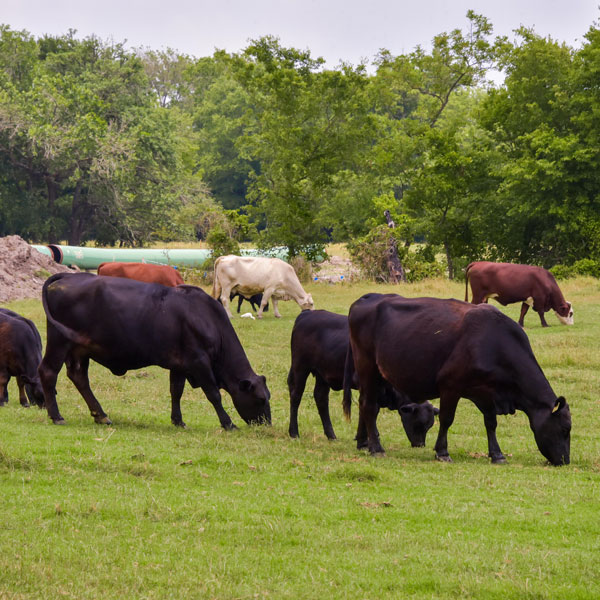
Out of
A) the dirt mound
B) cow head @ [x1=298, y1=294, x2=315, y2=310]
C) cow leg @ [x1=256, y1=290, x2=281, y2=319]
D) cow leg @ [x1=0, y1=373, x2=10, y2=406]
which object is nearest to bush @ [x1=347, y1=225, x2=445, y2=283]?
cow head @ [x1=298, y1=294, x2=315, y2=310]

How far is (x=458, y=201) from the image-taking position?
131 feet

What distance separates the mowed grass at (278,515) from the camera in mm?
5375

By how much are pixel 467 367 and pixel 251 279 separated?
1702 cm

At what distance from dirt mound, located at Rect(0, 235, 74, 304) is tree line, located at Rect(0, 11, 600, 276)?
6.66m

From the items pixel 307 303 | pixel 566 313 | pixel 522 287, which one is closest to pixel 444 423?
pixel 566 313

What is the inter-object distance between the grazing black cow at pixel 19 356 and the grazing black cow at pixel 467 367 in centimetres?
483

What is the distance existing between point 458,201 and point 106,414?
30.7 m

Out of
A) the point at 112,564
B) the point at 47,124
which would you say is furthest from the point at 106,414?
the point at 47,124

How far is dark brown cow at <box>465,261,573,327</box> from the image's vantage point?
23.4 m

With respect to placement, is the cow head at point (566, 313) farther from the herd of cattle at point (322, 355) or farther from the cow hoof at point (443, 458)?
the cow hoof at point (443, 458)

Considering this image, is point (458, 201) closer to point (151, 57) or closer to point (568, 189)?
point (568, 189)

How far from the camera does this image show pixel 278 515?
6.78 metres

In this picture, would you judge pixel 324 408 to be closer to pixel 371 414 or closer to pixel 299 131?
pixel 371 414

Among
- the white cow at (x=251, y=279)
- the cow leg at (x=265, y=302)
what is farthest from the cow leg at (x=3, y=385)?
the white cow at (x=251, y=279)
